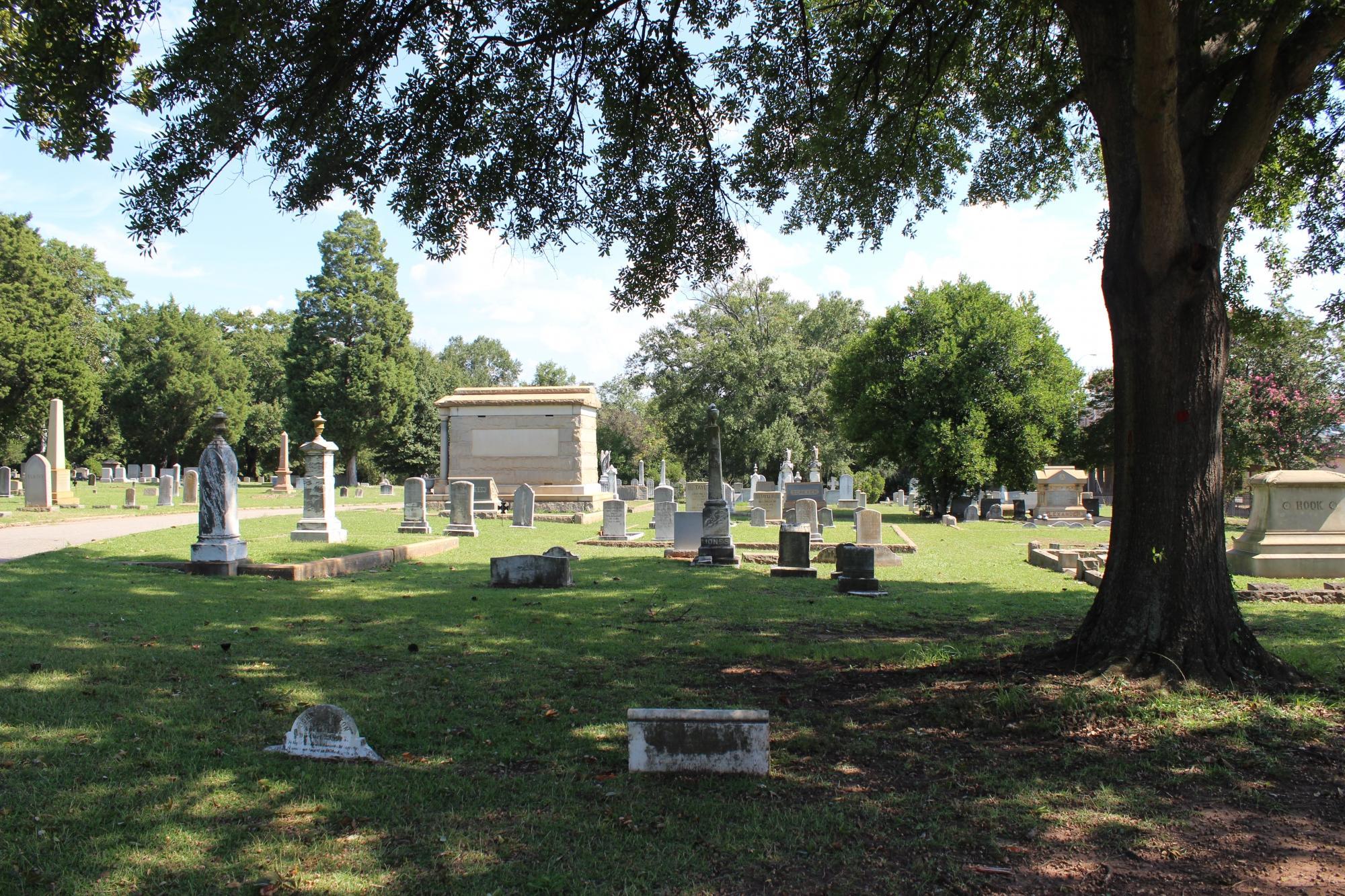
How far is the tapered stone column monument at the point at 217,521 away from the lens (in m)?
11.3

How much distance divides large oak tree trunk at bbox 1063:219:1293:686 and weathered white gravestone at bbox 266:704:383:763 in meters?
4.45

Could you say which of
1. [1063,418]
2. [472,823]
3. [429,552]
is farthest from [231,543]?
[1063,418]

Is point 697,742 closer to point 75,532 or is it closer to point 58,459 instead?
point 75,532

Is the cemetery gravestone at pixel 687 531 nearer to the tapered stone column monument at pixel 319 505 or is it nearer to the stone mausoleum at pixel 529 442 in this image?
the tapered stone column monument at pixel 319 505

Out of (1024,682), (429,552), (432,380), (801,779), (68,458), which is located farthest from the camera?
(432,380)

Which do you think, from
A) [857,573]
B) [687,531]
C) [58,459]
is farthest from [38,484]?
[857,573]

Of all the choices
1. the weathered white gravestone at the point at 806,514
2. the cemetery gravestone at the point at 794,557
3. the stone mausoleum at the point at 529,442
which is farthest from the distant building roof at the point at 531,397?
the cemetery gravestone at the point at 794,557

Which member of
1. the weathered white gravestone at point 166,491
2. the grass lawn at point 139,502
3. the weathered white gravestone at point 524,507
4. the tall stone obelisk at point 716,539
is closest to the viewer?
the tall stone obelisk at point 716,539

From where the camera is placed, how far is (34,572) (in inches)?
425

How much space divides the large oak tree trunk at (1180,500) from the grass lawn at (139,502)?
21484mm

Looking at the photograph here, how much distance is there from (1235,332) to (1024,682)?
20.5ft

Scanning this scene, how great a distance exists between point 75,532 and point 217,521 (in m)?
8.32

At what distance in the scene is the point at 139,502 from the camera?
94.8 feet

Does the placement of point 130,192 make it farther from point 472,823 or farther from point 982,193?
point 982,193
